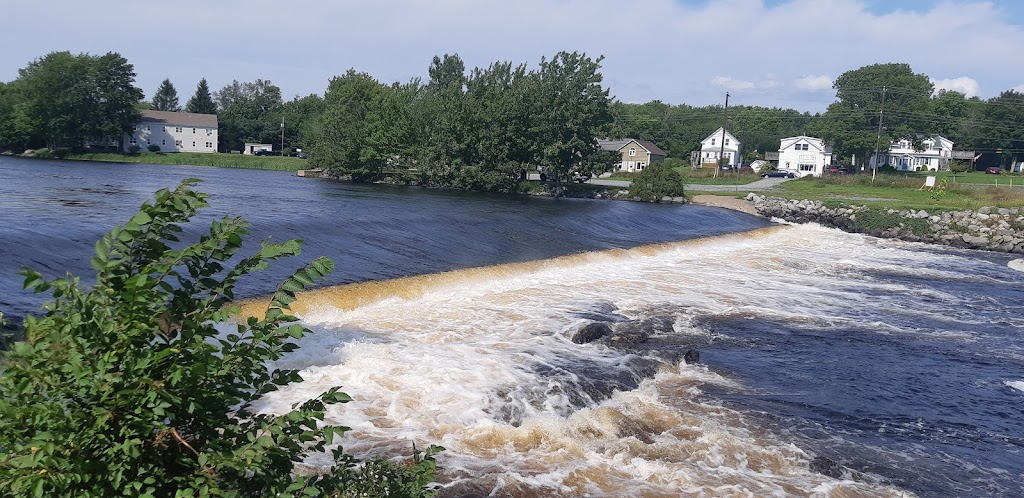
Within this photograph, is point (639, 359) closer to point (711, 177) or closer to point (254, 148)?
point (711, 177)

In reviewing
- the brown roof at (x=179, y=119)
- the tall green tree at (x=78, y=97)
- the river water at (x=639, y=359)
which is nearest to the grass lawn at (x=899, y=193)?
the river water at (x=639, y=359)

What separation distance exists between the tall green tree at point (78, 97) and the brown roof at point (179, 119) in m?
5.57

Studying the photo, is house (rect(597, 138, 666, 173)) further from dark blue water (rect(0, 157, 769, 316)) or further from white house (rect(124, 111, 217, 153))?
white house (rect(124, 111, 217, 153))

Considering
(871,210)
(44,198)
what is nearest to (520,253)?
(44,198)

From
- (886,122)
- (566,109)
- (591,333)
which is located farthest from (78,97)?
(886,122)

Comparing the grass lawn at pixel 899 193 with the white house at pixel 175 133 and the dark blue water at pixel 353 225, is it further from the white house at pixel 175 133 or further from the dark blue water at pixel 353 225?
the white house at pixel 175 133

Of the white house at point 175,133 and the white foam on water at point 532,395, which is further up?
the white house at point 175,133

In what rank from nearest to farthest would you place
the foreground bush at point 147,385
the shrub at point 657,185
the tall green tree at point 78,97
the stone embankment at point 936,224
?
the foreground bush at point 147,385
the stone embankment at point 936,224
the shrub at point 657,185
the tall green tree at point 78,97

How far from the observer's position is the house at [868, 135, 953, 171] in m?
104

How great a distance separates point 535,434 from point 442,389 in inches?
67.4

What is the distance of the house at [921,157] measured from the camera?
104 metres

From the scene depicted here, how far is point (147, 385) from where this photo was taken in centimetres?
280

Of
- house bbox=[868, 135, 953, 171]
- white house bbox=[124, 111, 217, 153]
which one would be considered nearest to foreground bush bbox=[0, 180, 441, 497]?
white house bbox=[124, 111, 217, 153]

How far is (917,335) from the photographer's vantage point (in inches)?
656
